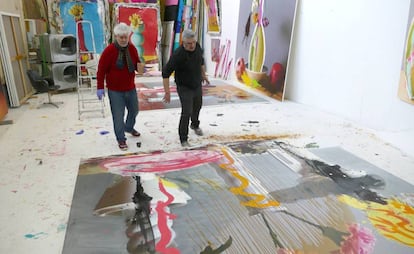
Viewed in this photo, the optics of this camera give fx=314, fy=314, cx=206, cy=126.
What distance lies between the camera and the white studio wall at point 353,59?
349 cm

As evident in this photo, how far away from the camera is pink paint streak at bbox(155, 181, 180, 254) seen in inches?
72.9

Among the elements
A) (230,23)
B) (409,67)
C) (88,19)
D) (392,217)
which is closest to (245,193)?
(392,217)

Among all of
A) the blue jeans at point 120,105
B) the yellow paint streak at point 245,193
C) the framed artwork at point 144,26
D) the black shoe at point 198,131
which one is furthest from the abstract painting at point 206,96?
the yellow paint streak at point 245,193

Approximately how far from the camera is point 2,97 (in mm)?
4281

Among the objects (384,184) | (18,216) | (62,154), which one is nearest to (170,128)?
(62,154)

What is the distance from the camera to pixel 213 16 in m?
7.42

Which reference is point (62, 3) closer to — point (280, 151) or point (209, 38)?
point (209, 38)

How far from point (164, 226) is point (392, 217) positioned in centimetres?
157

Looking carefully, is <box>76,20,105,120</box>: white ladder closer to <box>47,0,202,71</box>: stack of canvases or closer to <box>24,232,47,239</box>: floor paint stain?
<box>47,0,202,71</box>: stack of canvases

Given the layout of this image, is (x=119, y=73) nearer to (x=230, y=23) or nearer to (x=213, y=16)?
(x=230, y=23)

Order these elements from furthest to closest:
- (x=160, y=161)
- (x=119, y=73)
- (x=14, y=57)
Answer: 1. (x=14, y=57)
2. (x=119, y=73)
3. (x=160, y=161)

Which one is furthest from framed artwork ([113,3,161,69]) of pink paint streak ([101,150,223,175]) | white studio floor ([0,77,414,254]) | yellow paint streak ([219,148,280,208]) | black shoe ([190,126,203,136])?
yellow paint streak ([219,148,280,208])

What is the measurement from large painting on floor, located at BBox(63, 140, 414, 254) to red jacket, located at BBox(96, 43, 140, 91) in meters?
0.71

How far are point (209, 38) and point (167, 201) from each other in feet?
20.3
